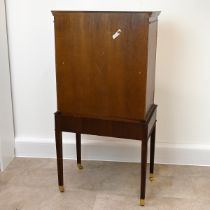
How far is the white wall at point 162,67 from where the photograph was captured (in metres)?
2.19

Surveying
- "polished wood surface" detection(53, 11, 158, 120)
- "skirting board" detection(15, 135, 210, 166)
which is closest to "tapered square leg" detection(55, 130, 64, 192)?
"polished wood surface" detection(53, 11, 158, 120)

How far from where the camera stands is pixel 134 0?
2.19 meters

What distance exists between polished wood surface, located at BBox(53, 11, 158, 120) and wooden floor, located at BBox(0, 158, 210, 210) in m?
0.53

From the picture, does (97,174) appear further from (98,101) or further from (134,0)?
(134,0)

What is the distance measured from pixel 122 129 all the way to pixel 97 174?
23.3 inches

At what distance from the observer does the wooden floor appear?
2.00m

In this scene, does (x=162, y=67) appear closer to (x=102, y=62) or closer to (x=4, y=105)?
(x=102, y=62)

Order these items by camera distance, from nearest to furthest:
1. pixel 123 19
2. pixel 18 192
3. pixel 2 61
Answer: pixel 123 19 < pixel 18 192 < pixel 2 61

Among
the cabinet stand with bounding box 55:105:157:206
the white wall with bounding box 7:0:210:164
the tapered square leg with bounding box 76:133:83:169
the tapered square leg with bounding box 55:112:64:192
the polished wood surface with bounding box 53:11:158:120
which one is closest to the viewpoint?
the polished wood surface with bounding box 53:11:158:120

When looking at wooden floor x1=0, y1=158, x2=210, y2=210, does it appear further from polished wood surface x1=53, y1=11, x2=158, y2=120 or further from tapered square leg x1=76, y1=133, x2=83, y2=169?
polished wood surface x1=53, y1=11, x2=158, y2=120

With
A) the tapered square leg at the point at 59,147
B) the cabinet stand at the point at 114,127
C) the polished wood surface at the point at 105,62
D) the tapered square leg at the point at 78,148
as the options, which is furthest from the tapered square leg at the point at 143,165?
the tapered square leg at the point at 78,148

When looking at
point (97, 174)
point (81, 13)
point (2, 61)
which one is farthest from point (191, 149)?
point (2, 61)

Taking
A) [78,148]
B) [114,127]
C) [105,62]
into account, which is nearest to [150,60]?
[105,62]

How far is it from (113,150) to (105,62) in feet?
2.92
